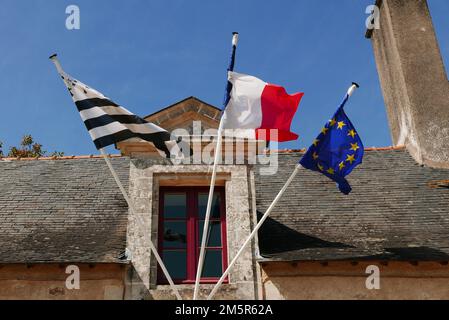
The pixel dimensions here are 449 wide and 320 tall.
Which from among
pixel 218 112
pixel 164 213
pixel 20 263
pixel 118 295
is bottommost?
pixel 118 295

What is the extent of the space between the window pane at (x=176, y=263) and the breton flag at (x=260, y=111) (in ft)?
5.67

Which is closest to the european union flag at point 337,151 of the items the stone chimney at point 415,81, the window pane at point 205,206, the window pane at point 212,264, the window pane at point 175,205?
the window pane at point 205,206

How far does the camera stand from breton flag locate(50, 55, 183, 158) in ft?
20.6

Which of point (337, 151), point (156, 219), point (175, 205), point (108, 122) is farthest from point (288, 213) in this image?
point (108, 122)

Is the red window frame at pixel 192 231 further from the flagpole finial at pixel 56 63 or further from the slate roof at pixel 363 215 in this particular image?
the flagpole finial at pixel 56 63

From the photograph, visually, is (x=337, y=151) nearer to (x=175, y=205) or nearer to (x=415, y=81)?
(x=175, y=205)

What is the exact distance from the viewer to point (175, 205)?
7.31 meters

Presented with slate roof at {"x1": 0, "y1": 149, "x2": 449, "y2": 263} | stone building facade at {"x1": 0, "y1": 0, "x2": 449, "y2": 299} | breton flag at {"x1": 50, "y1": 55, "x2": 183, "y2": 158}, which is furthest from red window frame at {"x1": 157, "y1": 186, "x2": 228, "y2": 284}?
breton flag at {"x1": 50, "y1": 55, "x2": 183, "y2": 158}

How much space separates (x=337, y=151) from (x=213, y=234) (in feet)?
6.38
